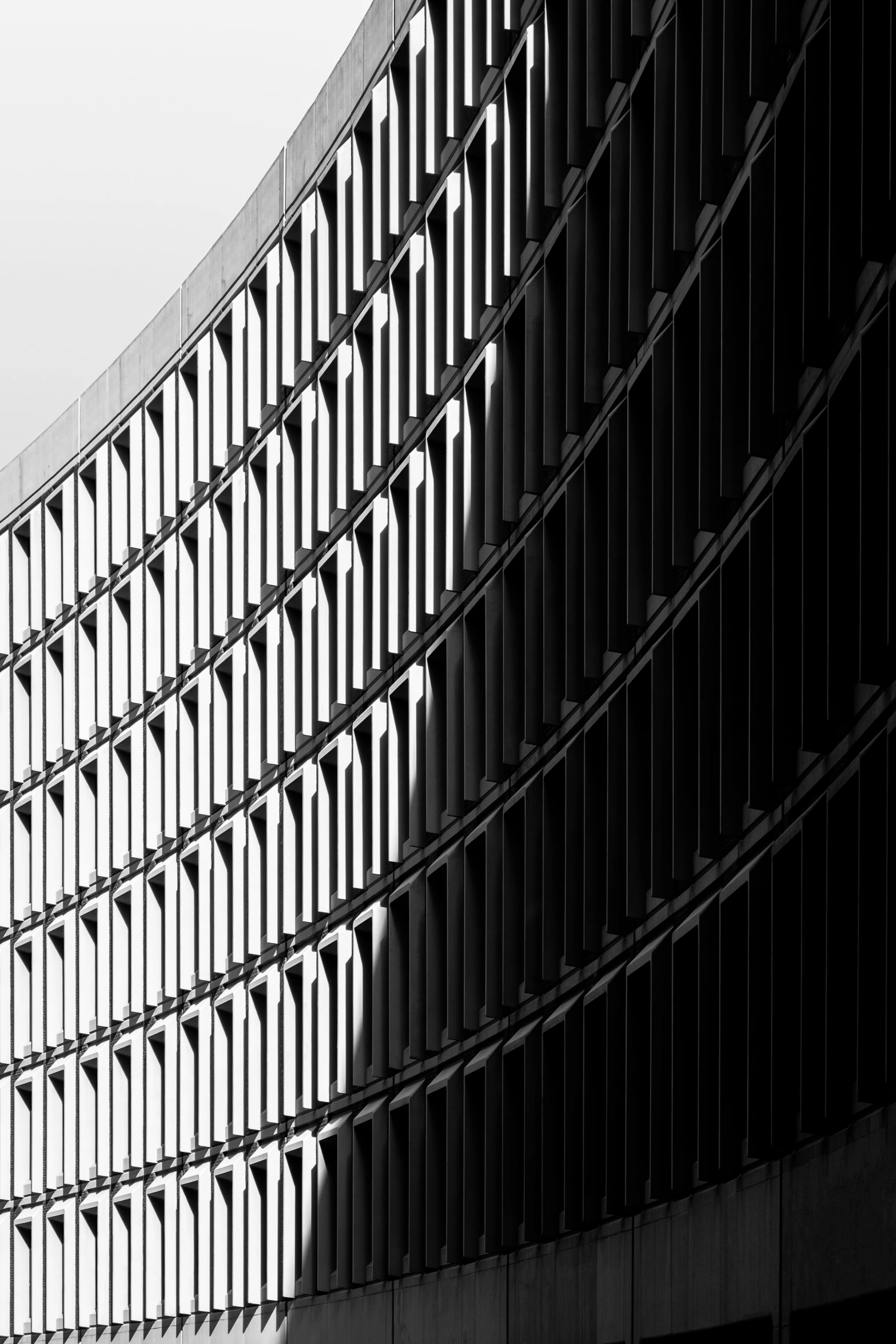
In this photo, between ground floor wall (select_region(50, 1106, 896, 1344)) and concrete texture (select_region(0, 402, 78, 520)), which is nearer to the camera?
ground floor wall (select_region(50, 1106, 896, 1344))

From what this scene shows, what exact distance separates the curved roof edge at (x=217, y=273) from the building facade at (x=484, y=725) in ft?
0.40

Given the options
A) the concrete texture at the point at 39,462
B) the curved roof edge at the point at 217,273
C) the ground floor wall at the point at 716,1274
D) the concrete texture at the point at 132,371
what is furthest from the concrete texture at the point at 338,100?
the ground floor wall at the point at 716,1274

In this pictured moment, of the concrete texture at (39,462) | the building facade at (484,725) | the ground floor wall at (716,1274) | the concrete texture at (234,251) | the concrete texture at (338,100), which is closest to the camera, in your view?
the ground floor wall at (716,1274)

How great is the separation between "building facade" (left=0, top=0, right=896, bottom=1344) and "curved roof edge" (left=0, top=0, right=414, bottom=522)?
0.40ft

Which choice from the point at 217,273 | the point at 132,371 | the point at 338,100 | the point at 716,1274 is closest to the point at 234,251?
the point at 217,273

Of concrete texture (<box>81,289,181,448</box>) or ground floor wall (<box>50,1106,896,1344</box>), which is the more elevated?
concrete texture (<box>81,289,181,448</box>)

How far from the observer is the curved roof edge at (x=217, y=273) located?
38.6m

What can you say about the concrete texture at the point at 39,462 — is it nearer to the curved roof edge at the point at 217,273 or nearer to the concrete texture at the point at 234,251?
the curved roof edge at the point at 217,273

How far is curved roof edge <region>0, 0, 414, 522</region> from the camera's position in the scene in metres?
38.6

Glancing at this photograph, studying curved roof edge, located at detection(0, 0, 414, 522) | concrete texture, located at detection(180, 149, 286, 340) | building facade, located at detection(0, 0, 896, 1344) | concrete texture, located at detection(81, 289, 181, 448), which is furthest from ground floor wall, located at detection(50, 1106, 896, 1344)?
concrete texture, located at detection(81, 289, 181, 448)

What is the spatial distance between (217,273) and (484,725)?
15.6 meters

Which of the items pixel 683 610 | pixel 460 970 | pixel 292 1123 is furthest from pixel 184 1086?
pixel 683 610

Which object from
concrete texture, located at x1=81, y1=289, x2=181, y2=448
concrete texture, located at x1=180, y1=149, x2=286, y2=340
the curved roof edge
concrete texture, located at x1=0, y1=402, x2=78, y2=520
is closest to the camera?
the curved roof edge

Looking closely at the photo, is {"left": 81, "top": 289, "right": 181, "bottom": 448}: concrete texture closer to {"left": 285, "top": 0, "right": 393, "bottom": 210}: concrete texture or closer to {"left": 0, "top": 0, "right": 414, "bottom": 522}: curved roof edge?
{"left": 0, "top": 0, "right": 414, "bottom": 522}: curved roof edge
